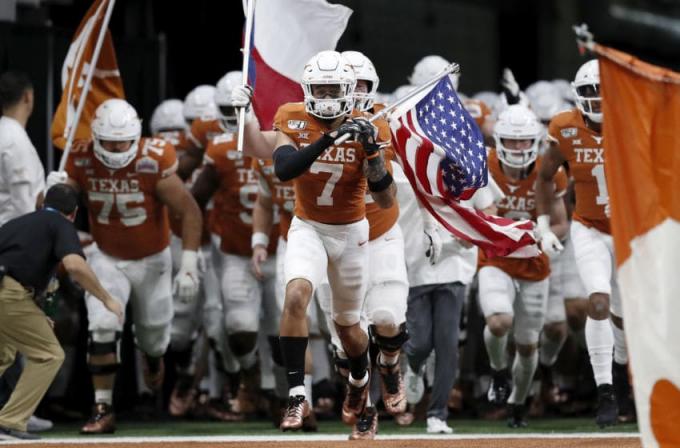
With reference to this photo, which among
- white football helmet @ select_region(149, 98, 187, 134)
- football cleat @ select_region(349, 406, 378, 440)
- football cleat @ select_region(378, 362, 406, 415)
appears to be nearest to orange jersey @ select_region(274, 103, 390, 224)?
football cleat @ select_region(378, 362, 406, 415)

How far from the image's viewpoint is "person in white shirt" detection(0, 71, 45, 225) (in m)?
12.5

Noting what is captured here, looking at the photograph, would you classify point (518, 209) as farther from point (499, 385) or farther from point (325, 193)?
point (325, 193)

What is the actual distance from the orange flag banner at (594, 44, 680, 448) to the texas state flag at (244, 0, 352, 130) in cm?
383

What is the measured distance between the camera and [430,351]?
42.3 feet

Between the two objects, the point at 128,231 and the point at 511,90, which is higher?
the point at 511,90

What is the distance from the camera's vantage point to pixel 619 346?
1233 cm

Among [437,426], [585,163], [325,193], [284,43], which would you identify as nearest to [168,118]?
[284,43]

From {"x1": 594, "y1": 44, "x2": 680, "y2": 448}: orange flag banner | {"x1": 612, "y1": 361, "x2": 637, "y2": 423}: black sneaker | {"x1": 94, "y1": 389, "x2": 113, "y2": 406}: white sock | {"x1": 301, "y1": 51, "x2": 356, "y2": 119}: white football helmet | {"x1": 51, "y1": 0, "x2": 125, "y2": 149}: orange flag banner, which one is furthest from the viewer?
{"x1": 51, "y1": 0, "x2": 125, "y2": 149}: orange flag banner

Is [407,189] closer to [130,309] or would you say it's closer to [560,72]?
[130,309]

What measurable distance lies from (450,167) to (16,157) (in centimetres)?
310

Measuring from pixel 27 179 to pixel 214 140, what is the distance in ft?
5.97

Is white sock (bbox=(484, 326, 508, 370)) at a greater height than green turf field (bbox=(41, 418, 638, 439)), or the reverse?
white sock (bbox=(484, 326, 508, 370))

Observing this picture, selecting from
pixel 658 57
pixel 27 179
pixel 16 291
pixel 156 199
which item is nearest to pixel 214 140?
pixel 156 199

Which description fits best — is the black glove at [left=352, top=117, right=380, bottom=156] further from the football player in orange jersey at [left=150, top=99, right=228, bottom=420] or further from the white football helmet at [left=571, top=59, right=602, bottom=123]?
the football player in orange jersey at [left=150, top=99, right=228, bottom=420]
